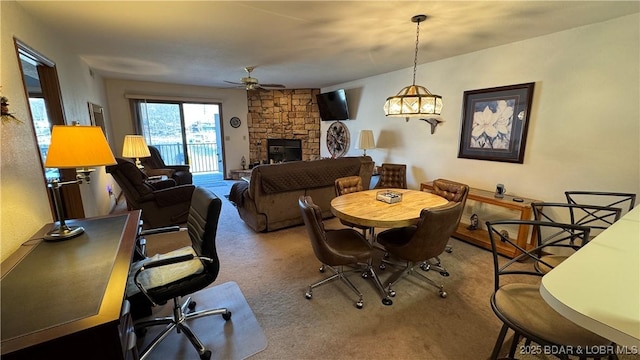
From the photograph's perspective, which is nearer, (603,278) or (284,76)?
(603,278)

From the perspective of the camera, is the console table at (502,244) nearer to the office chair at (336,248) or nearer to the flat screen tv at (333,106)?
the office chair at (336,248)

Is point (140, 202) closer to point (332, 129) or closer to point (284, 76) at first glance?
point (284, 76)

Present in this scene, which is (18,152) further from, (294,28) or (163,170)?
(163,170)

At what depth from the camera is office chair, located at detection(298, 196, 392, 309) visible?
77.9 inches

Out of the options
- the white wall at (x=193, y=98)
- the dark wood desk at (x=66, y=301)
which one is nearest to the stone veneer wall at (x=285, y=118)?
the white wall at (x=193, y=98)

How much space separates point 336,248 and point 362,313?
537mm

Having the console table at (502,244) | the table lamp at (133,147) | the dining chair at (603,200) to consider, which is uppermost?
the table lamp at (133,147)

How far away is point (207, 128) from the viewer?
732cm

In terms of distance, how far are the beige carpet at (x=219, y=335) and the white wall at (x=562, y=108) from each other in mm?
3357

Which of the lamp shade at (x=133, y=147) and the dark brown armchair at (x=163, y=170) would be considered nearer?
the lamp shade at (x=133, y=147)

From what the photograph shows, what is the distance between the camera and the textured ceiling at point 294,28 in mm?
2174

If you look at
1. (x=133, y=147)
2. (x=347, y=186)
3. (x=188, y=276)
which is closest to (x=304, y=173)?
(x=347, y=186)

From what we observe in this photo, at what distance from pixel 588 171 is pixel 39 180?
4985mm

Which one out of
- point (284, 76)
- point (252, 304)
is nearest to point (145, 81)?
point (284, 76)
